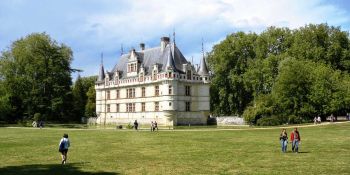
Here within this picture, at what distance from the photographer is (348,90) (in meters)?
43.2

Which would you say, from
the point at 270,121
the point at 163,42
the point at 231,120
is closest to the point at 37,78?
the point at 163,42

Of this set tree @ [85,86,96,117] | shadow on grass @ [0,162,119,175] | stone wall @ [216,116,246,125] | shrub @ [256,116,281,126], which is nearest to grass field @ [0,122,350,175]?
shadow on grass @ [0,162,119,175]

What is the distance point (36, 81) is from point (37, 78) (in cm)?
113

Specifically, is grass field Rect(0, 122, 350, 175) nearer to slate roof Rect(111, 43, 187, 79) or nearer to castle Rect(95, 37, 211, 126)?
castle Rect(95, 37, 211, 126)

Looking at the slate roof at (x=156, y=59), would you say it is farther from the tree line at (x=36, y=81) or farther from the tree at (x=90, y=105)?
the tree at (x=90, y=105)

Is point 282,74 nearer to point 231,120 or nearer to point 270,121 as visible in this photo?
point 270,121

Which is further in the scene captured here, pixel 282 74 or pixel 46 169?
pixel 282 74

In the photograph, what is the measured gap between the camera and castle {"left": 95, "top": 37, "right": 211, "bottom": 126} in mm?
47781

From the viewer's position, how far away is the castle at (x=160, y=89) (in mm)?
47781

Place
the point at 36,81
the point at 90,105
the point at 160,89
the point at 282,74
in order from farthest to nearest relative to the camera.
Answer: the point at 90,105
the point at 36,81
the point at 160,89
the point at 282,74

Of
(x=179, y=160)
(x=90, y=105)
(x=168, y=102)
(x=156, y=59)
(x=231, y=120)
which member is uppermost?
(x=156, y=59)

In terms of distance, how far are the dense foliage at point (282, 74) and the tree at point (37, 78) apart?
26754mm

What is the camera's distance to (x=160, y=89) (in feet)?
162

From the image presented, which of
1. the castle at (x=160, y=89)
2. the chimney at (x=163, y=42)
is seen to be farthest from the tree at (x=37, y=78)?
the chimney at (x=163, y=42)
